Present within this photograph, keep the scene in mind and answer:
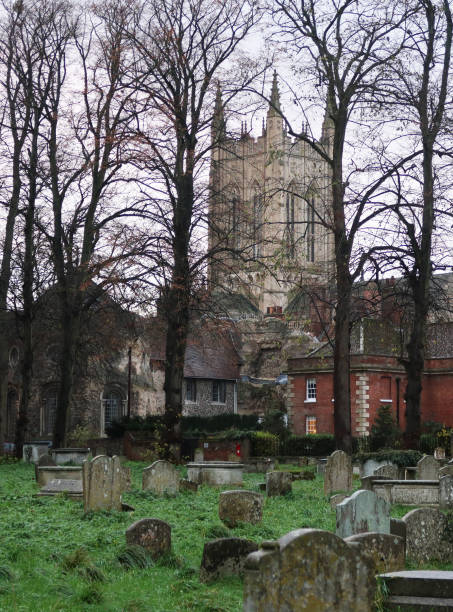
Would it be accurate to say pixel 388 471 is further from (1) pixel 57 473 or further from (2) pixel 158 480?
(1) pixel 57 473

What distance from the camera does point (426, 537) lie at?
12.0m

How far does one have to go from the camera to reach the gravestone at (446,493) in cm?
1767

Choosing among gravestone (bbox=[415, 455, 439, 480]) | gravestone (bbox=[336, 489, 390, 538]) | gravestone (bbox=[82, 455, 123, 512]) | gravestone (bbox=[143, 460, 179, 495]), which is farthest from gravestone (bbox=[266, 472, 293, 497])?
gravestone (bbox=[336, 489, 390, 538])

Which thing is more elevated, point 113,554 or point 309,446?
point 309,446

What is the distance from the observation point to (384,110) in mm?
26078

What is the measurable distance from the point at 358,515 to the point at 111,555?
3.14 m

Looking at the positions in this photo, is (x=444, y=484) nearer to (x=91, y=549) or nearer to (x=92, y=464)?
(x=92, y=464)

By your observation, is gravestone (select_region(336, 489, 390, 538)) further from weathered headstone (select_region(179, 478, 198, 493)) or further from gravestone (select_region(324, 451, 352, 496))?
weathered headstone (select_region(179, 478, 198, 493))

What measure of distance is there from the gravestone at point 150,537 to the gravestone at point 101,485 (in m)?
4.57

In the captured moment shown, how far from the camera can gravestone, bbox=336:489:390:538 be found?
11195 mm

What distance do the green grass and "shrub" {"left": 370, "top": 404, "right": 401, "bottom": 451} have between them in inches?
955

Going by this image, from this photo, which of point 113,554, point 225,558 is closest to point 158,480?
point 113,554

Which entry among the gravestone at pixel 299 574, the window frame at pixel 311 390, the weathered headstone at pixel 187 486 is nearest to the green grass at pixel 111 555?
the weathered headstone at pixel 187 486

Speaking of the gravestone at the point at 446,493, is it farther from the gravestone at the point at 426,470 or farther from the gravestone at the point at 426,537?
the gravestone at the point at 426,537
